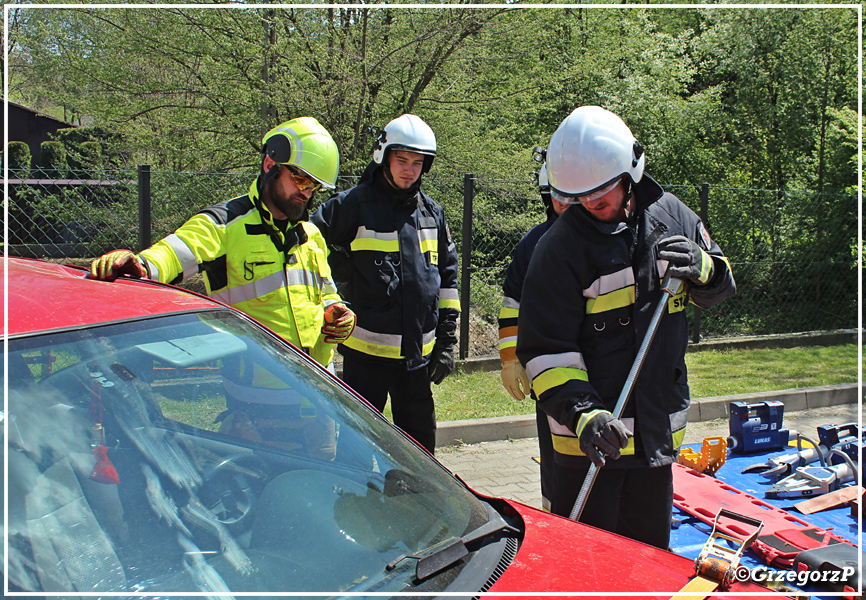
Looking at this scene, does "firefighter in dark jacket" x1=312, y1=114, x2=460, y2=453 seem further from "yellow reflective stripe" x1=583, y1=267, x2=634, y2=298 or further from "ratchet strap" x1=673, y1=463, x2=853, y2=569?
"ratchet strap" x1=673, y1=463, x2=853, y2=569

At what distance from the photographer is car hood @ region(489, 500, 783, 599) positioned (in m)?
1.52

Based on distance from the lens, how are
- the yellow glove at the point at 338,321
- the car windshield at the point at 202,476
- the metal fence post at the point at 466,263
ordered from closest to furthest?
the car windshield at the point at 202,476 → the yellow glove at the point at 338,321 → the metal fence post at the point at 466,263

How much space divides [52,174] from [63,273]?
4219 millimetres

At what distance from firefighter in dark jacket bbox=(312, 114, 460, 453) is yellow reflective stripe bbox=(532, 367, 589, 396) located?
142 cm

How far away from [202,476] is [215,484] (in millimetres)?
37

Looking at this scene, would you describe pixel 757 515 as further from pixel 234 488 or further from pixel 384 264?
pixel 234 488

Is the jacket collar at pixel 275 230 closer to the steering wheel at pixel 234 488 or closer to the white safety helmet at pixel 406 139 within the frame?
the white safety helmet at pixel 406 139

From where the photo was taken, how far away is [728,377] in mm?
7832

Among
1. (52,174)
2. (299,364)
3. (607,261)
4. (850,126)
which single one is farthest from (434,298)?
(850,126)

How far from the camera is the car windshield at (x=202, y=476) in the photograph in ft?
4.58

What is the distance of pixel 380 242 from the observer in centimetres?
393

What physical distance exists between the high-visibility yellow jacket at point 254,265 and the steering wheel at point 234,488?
53.1 inches

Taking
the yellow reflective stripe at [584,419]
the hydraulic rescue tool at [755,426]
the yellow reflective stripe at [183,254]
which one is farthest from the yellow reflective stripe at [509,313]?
the hydraulic rescue tool at [755,426]

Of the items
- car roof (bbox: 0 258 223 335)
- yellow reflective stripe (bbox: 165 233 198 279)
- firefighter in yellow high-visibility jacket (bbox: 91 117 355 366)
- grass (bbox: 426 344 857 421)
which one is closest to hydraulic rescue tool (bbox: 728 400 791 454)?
grass (bbox: 426 344 857 421)
